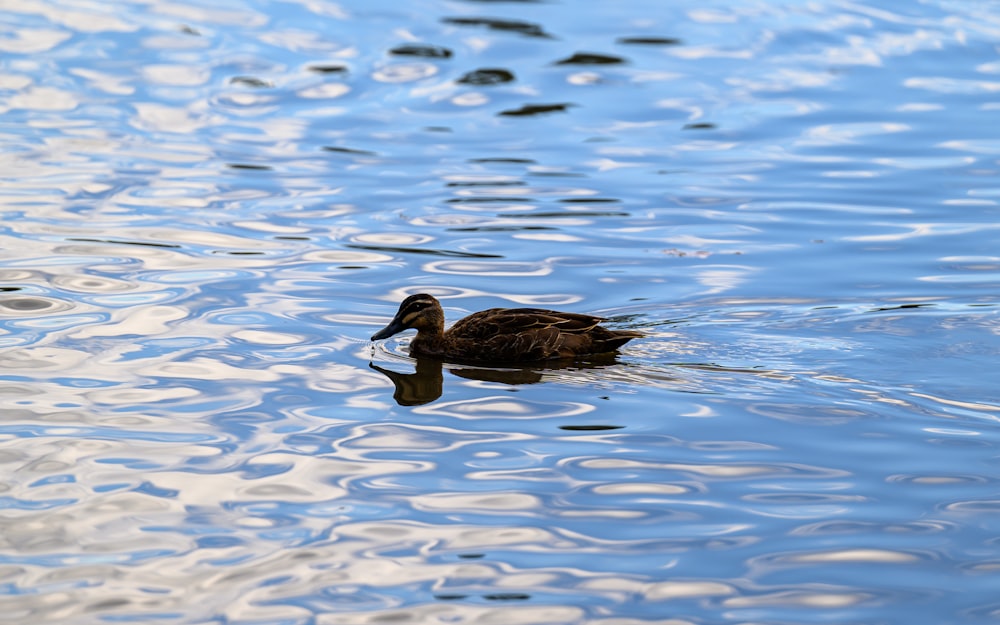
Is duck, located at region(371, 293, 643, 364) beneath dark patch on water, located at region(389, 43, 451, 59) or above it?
beneath

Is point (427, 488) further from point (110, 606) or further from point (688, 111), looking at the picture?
point (688, 111)

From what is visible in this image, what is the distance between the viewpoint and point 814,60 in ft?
79.2

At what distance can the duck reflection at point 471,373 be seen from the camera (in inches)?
421

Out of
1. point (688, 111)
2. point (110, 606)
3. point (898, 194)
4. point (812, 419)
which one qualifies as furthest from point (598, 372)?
point (688, 111)

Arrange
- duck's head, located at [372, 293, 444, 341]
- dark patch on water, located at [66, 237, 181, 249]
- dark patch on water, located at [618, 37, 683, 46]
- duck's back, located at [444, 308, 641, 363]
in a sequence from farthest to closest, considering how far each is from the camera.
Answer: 1. dark patch on water, located at [618, 37, 683, 46]
2. dark patch on water, located at [66, 237, 181, 249]
3. duck's head, located at [372, 293, 444, 341]
4. duck's back, located at [444, 308, 641, 363]

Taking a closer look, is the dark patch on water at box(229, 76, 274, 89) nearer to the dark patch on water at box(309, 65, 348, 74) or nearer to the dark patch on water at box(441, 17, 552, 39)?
the dark patch on water at box(309, 65, 348, 74)

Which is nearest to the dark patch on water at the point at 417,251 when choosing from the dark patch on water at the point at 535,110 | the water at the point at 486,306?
the water at the point at 486,306

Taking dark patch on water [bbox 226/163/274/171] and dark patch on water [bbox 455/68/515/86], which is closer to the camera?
dark patch on water [bbox 226/163/274/171]

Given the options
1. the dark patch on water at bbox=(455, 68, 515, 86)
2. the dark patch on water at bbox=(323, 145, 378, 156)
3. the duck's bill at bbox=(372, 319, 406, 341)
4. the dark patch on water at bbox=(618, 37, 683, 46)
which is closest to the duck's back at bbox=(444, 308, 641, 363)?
the duck's bill at bbox=(372, 319, 406, 341)

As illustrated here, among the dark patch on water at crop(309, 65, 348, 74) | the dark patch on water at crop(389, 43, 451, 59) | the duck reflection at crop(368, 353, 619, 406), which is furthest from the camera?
the dark patch on water at crop(389, 43, 451, 59)

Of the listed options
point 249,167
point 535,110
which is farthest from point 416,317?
point 535,110

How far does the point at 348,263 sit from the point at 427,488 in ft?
18.4

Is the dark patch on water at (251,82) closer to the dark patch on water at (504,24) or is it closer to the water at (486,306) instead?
the water at (486,306)

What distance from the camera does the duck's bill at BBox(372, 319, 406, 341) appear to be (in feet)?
37.2
